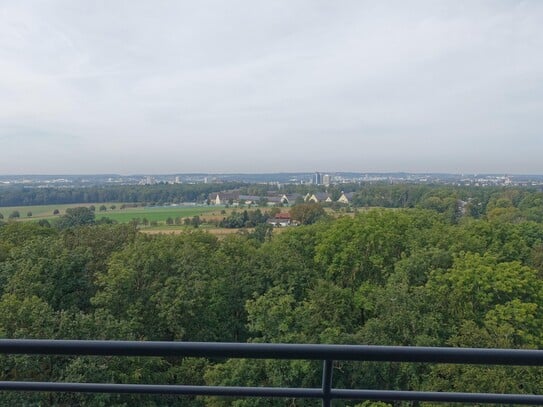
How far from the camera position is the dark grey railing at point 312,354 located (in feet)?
4.23

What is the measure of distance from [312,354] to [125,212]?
35454 mm

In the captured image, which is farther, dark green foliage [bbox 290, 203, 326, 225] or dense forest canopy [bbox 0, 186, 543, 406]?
dark green foliage [bbox 290, 203, 326, 225]

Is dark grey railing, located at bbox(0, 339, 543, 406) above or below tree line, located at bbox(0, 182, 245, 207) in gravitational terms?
above

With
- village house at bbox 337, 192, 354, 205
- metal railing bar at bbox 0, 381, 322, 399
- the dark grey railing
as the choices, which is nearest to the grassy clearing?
village house at bbox 337, 192, 354, 205

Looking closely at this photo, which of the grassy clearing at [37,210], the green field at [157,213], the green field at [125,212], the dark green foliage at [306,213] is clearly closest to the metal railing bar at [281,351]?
the green field at [125,212]

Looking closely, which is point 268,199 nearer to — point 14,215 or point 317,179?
point 317,179

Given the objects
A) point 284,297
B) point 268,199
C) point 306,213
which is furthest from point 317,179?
point 284,297

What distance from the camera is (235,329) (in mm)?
18703

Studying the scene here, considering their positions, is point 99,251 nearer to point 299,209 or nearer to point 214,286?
point 214,286

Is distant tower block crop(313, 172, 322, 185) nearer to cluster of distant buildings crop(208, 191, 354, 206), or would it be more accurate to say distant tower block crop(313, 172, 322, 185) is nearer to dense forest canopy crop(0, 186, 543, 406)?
cluster of distant buildings crop(208, 191, 354, 206)

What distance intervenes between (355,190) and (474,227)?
23.7 metres

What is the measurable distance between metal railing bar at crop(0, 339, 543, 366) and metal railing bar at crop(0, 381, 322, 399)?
0.16m

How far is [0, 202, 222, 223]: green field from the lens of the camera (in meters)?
28.3

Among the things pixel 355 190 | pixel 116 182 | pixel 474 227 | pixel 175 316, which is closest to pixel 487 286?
pixel 474 227
